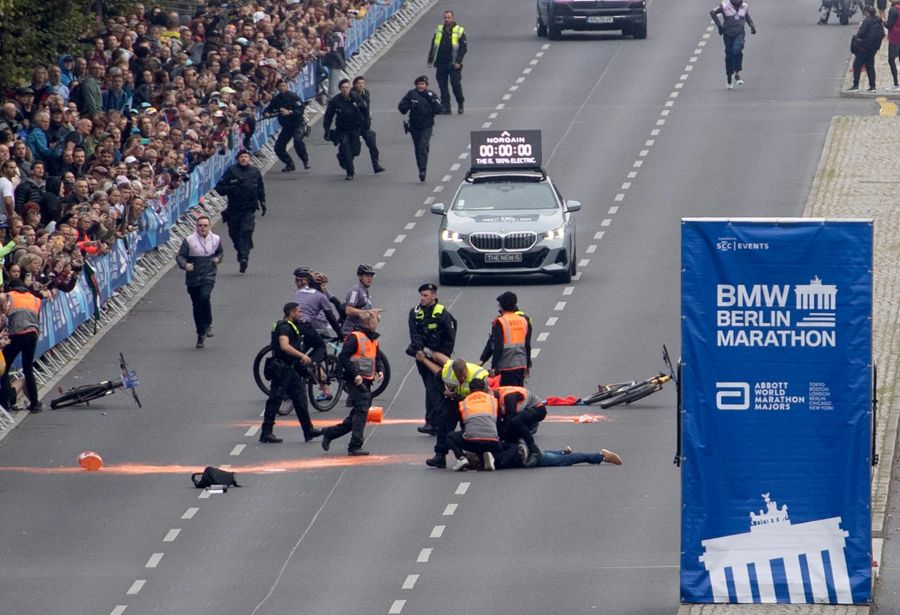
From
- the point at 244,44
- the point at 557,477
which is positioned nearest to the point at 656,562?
the point at 557,477

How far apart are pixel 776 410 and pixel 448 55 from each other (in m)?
28.8

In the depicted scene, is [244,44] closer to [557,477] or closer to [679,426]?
[557,477]

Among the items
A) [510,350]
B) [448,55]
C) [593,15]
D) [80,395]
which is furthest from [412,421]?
[593,15]

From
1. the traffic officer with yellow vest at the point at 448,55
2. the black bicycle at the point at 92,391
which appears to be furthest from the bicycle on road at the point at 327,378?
the traffic officer with yellow vest at the point at 448,55

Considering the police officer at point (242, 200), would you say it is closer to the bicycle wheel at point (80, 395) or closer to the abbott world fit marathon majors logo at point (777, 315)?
the bicycle wheel at point (80, 395)

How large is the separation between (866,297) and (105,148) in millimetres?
18584

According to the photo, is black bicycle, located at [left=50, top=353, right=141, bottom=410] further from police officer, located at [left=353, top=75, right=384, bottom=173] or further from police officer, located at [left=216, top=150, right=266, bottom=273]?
police officer, located at [left=353, top=75, right=384, bottom=173]

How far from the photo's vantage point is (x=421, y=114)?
4281cm

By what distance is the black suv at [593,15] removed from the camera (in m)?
55.3

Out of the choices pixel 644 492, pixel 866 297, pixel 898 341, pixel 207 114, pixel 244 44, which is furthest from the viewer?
pixel 244 44


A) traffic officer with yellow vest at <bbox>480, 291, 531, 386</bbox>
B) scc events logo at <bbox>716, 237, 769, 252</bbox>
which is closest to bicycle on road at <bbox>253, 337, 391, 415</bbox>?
traffic officer with yellow vest at <bbox>480, 291, 531, 386</bbox>

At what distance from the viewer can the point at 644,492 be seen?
25078mm

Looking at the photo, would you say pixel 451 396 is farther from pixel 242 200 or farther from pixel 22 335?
pixel 242 200

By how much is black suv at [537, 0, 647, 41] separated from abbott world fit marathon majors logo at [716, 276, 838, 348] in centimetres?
3547
